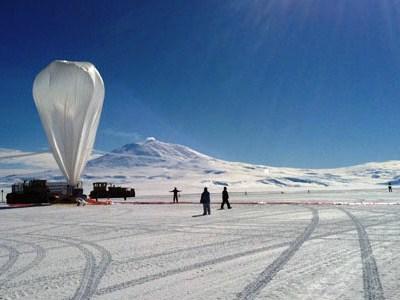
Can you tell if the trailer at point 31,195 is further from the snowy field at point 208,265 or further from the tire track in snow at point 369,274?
the tire track in snow at point 369,274

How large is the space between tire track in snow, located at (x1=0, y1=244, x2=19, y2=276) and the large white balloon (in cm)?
2647

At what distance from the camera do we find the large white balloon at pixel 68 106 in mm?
36625

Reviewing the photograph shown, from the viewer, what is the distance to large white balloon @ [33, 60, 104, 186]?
36625 mm

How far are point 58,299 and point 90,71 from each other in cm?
3422

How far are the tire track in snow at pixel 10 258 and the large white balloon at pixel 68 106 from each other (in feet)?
86.9

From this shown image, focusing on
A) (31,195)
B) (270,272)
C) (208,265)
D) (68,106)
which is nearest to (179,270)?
(208,265)

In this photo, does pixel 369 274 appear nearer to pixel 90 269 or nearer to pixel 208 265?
pixel 208 265

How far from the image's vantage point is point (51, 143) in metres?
38.0

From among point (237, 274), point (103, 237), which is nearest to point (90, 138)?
point (103, 237)

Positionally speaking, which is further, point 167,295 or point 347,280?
point 347,280

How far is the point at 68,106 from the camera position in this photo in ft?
121

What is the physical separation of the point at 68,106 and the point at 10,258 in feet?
94.5

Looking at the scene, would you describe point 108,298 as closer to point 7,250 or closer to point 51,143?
point 7,250

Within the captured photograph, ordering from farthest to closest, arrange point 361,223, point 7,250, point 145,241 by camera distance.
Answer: point 361,223, point 145,241, point 7,250
